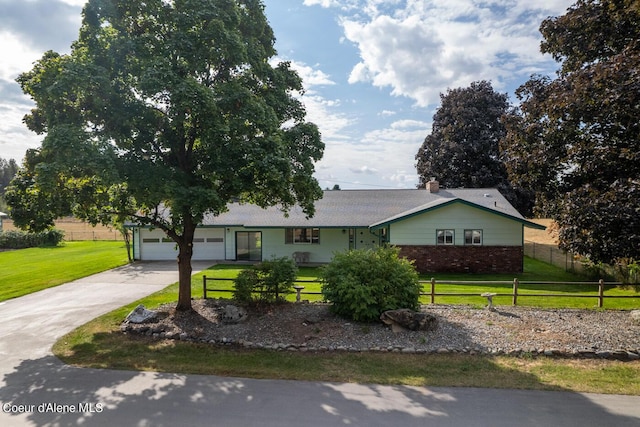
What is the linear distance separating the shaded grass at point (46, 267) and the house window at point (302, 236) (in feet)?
32.6

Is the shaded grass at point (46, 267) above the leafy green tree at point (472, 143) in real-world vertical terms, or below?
below

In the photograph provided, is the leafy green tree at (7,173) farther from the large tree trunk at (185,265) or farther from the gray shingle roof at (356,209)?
the large tree trunk at (185,265)

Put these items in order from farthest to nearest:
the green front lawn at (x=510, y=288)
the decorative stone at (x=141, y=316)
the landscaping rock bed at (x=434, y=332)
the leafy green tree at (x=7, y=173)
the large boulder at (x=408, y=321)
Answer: the leafy green tree at (x=7, y=173) → the green front lawn at (x=510, y=288) → the decorative stone at (x=141, y=316) → the large boulder at (x=408, y=321) → the landscaping rock bed at (x=434, y=332)

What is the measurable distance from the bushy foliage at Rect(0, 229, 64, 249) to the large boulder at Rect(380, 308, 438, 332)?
3433cm

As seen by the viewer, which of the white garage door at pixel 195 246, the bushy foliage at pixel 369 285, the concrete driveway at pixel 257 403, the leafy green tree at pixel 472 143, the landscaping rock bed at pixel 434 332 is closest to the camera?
the concrete driveway at pixel 257 403

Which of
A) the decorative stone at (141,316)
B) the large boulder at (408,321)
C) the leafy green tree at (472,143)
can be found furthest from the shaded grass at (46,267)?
the leafy green tree at (472,143)

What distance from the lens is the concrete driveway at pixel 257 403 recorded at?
573 centimetres

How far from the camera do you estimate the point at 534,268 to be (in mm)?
21469

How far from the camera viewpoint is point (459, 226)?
19.7 m

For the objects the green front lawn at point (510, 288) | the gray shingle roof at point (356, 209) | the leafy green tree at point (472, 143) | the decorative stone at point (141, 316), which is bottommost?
the green front lawn at point (510, 288)

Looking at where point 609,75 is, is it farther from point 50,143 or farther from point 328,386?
point 50,143

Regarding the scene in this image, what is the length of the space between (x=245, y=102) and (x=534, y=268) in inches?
761

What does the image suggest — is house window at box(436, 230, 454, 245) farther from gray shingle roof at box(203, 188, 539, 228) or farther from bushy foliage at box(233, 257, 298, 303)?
bushy foliage at box(233, 257, 298, 303)

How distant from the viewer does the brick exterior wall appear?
64.6 feet
